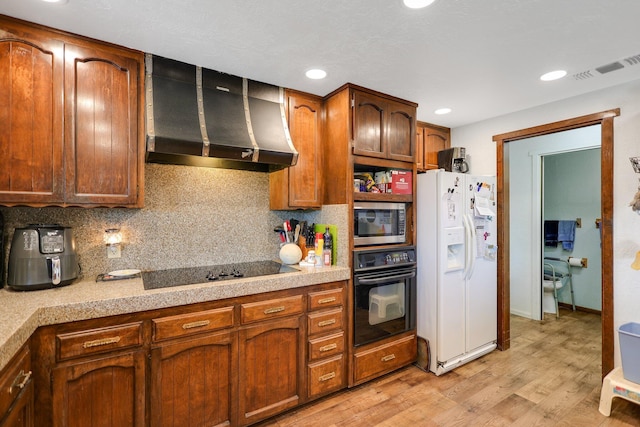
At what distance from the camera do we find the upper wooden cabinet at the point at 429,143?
3402 millimetres

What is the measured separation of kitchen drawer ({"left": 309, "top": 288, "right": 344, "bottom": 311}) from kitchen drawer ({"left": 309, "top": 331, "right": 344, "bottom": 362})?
9.1 inches

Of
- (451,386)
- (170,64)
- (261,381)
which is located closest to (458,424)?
(451,386)

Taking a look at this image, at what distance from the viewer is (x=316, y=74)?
2.25 metres

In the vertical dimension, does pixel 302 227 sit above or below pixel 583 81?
below

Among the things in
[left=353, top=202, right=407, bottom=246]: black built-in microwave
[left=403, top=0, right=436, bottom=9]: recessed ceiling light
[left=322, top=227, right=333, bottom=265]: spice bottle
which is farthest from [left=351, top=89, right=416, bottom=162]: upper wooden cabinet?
[left=403, top=0, right=436, bottom=9]: recessed ceiling light

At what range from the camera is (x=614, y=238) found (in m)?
2.44

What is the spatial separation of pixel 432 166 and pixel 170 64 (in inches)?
107

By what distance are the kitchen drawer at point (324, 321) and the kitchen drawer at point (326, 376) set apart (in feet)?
0.76

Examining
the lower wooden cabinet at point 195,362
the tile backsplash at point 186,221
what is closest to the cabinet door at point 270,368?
the lower wooden cabinet at point 195,362

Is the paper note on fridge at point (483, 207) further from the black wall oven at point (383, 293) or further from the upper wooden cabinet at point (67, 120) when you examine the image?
the upper wooden cabinet at point (67, 120)

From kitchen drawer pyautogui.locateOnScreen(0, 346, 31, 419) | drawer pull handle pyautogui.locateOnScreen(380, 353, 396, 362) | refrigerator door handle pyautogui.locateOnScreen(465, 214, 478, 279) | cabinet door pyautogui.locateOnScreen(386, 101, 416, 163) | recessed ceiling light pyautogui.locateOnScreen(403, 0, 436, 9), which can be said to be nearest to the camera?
kitchen drawer pyautogui.locateOnScreen(0, 346, 31, 419)

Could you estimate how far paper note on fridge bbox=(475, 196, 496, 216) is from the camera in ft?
9.76

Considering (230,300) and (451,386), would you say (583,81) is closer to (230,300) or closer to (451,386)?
(451,386)

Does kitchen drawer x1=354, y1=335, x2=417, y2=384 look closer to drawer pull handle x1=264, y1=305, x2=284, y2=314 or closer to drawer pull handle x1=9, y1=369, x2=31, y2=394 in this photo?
drawer pull handle x1=264, y1=305, x2=284, y2=314
